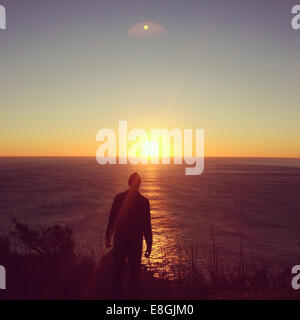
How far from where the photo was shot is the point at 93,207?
37.7 m

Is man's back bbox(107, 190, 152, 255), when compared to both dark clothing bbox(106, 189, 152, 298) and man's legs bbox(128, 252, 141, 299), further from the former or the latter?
man's legs bbox(128, 252, 141, 299)

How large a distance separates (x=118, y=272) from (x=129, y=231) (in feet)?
2.46

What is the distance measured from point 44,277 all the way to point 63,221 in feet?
75.3

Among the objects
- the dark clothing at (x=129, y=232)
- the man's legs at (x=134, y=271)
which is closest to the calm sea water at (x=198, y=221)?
the man's legs at (x=134, y=271)

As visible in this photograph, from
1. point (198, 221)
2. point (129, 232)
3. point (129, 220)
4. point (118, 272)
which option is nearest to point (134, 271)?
point (118, 272)

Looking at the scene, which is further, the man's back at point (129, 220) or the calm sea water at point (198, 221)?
the calm sea water at point (198, 221)

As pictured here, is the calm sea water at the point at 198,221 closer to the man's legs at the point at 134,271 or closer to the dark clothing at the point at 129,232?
the man's legs at the point at 134,271

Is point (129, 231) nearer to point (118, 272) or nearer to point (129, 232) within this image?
point (129, 232)

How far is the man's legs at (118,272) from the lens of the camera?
5.05m

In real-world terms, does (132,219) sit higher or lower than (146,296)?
higher

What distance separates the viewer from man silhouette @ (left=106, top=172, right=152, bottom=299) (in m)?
5.05

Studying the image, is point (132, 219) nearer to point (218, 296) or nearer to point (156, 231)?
point (218, 296)

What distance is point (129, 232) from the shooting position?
506 centimetres

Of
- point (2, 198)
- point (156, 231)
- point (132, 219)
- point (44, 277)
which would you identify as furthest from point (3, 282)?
point (2, 198)
